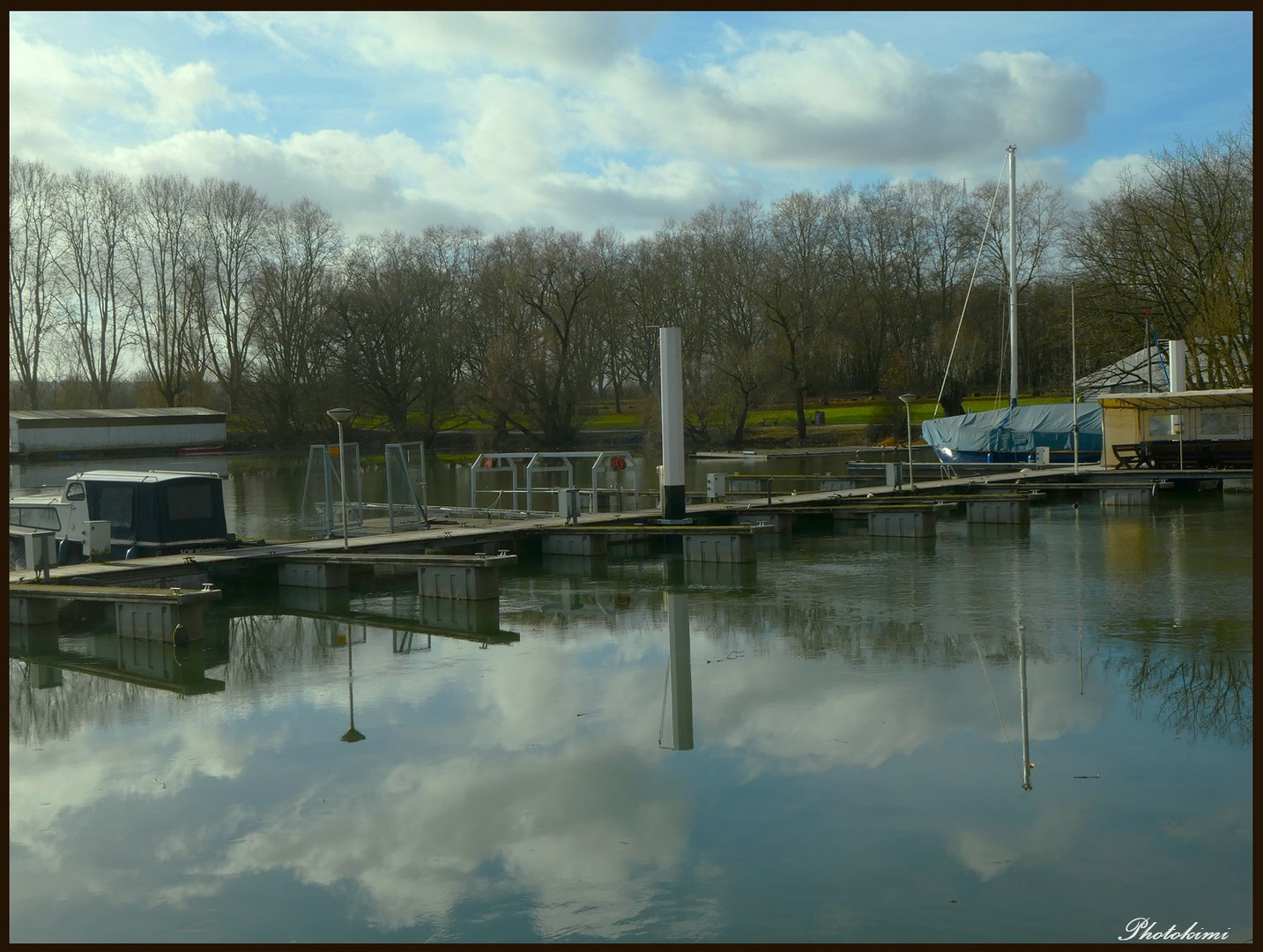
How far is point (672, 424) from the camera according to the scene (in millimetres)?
24172

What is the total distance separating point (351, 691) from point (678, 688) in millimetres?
3623

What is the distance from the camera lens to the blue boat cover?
127 ft

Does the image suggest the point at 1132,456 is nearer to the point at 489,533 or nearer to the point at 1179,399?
the point at 1179,399

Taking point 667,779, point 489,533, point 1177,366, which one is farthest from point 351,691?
point 1177,366

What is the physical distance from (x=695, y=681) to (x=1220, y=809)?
5.66m

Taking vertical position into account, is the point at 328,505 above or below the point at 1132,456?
below

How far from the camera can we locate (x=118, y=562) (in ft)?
62.0

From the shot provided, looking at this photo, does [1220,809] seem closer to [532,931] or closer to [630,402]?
[532,931]

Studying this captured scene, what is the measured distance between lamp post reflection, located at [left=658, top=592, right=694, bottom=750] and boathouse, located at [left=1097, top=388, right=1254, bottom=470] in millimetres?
22134

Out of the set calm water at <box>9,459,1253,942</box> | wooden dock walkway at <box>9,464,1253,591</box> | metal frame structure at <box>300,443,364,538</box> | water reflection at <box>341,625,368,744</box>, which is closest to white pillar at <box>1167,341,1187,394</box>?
wooden dock walkway at <box>9,464,1253,591</box>

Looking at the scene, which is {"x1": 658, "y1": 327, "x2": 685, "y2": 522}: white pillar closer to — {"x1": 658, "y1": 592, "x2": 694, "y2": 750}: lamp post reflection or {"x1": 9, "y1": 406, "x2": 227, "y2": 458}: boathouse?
{"x1": 658, "y1": 592, "x2": 694, "y2": 750}: lamp post reflection

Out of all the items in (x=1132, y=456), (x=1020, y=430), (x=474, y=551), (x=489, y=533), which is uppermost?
(x=1020, y=430)

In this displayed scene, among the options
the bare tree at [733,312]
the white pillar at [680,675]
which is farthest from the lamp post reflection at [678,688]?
the bare tree at [733,312]

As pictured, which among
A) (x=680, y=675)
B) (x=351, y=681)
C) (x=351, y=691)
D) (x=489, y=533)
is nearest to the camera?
(x=351, y=691)
